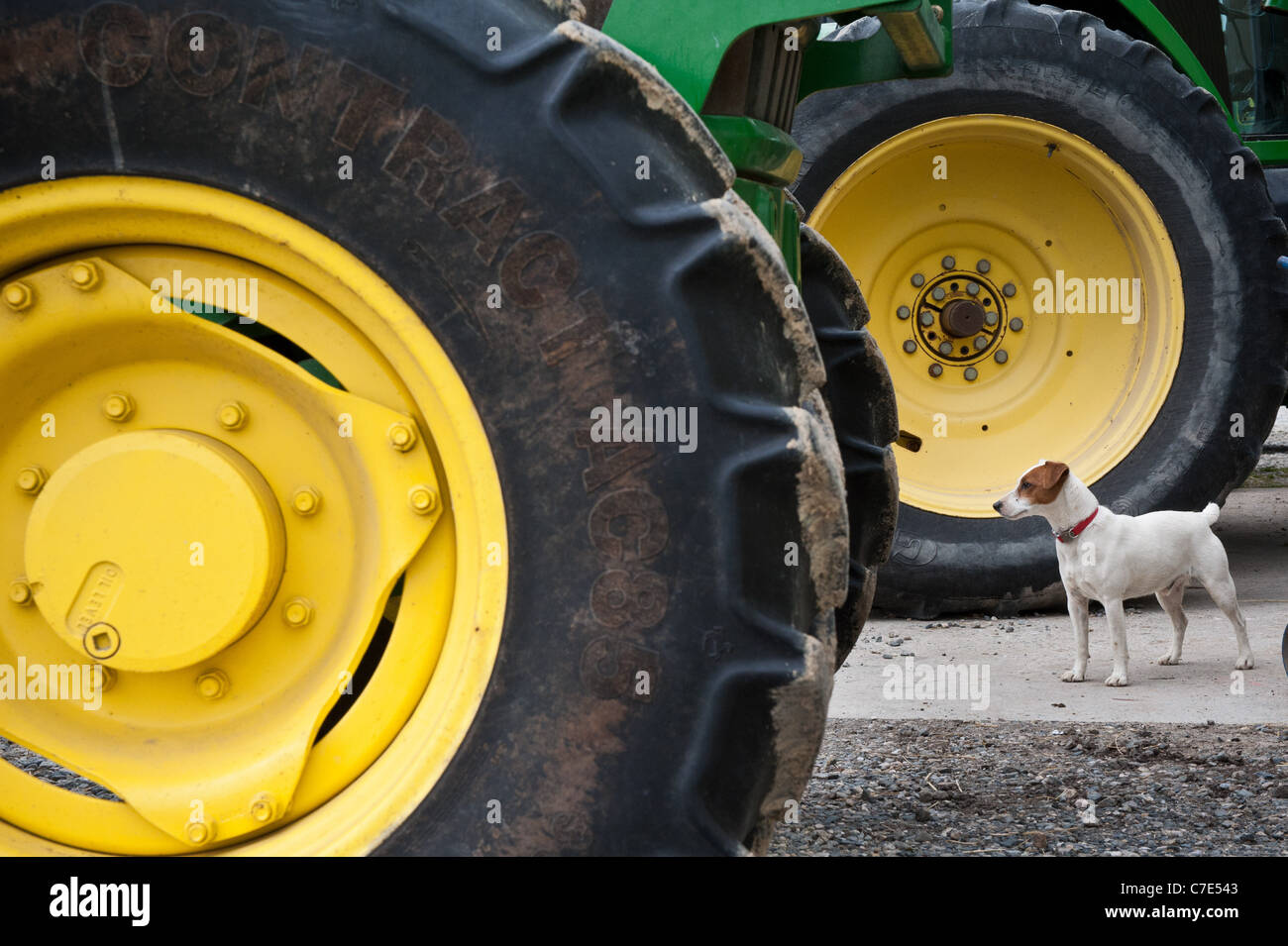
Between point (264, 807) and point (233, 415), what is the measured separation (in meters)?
0.38

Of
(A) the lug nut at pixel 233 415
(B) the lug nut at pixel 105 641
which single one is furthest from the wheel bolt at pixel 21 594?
(A) the lug nut at pixel 233 415

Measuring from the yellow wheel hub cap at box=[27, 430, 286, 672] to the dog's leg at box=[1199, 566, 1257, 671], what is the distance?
3012mm

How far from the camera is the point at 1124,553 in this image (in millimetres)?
3510

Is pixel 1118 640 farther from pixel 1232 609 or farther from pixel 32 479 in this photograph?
pixel 32 479

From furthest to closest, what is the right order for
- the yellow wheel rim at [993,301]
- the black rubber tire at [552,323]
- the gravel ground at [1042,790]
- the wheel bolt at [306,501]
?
the yellow wheel rim at [993,301] → the gravel ground at [1042,790] → the wheel bolt at [306,501] → the black rubber tire at [552,323]

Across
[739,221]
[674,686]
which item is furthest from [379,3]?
[674,686]

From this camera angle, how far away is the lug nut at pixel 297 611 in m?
1.22

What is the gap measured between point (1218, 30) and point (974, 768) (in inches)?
133

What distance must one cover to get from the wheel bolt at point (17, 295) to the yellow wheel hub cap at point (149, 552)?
15 cm

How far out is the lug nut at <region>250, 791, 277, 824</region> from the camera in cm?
119

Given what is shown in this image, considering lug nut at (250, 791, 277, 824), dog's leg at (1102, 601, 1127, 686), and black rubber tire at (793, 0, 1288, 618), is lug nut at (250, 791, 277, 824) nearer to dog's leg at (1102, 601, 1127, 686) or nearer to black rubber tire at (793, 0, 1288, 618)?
dog's leg at (1102, 601, 1127, 686)

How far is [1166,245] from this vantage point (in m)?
4.09

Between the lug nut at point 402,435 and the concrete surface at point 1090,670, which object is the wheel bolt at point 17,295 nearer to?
the lug nut at point 402,435
